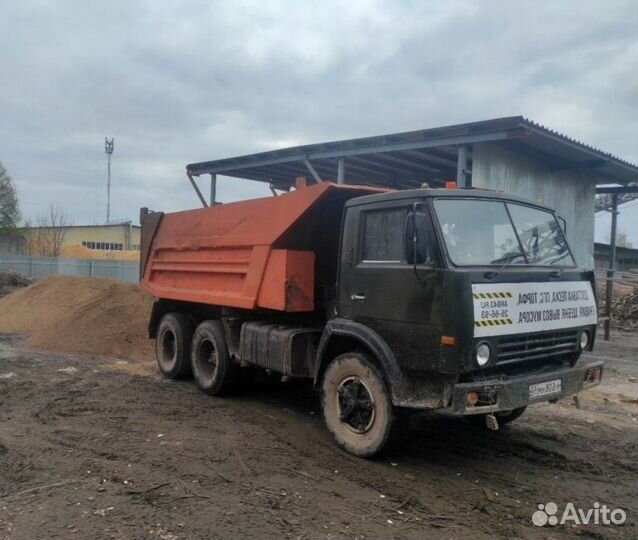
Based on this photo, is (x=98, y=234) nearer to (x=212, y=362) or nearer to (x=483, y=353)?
(x=212, y=362)

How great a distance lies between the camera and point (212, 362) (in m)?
7.88

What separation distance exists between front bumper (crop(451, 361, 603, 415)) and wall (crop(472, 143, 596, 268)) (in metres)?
5.35

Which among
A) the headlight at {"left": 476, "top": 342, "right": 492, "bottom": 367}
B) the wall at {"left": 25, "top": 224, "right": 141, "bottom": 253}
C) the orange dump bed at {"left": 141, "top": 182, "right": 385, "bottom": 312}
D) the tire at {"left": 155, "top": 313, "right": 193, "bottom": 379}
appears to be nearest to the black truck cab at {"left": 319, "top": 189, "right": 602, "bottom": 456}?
the headlight at {"left": 476, "top": 342, "right": 492, "bottom": 367}

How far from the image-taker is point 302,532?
379cm

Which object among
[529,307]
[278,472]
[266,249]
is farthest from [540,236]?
[278,472]

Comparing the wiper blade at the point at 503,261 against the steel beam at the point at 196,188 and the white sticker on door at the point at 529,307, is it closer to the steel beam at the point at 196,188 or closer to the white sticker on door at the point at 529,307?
the white sticker on door at the point at 529,307

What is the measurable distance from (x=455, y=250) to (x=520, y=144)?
7167 millimetres

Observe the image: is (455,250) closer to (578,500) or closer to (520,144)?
(578,500)

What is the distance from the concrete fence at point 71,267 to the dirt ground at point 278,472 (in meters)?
18.7

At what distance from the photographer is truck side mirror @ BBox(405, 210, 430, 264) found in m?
4.62

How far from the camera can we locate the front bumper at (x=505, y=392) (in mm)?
4363

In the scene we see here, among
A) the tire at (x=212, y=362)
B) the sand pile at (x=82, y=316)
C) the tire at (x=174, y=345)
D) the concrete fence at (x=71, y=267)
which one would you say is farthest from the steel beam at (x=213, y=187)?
the concrete fence at (x=71, y=267)

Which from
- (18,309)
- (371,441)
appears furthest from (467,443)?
(18,309)

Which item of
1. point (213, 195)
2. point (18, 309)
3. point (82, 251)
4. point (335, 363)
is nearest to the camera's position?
point (335, 363)
